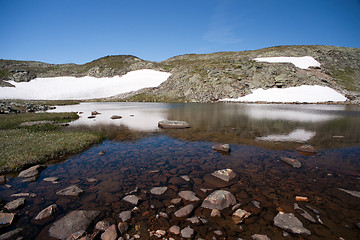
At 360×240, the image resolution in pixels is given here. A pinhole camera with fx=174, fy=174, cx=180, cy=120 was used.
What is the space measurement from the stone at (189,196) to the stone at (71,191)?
4.18 m

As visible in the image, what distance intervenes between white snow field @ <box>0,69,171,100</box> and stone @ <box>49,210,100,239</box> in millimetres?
80231

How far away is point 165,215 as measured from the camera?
5789 mm

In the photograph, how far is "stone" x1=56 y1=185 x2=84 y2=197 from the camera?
7046 millimetres

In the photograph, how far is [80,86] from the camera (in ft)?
308

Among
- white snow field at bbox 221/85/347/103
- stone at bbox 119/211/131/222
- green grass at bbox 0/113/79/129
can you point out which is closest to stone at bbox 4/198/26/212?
stone at bbox 119/211/131/222

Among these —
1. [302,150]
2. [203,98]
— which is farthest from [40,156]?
[203,98]

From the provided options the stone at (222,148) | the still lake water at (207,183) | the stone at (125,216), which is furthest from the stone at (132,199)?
the stone at (222,148)

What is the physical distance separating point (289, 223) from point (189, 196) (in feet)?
11.0

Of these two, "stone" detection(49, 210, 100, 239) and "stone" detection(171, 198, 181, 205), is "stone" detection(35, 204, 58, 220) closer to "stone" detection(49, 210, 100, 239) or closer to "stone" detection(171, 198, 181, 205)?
"stone" detection(49, 210, 100, 239)

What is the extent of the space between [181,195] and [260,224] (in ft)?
9.52

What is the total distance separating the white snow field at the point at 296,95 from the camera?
59.5 m

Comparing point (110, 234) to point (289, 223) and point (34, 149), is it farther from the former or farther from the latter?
point (34, 149)

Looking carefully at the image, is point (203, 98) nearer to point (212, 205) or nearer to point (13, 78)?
point (212, 205)

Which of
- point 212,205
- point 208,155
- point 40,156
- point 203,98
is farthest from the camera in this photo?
point 203,98
